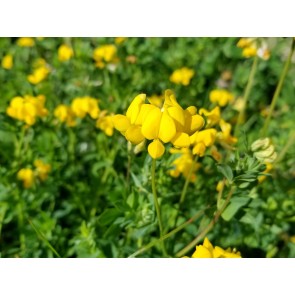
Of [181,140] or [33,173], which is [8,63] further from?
[181,140]

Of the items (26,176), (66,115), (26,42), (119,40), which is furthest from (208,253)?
(26,42)

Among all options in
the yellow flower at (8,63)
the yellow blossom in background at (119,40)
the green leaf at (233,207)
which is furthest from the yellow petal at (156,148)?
the yellow flower at (8,63)

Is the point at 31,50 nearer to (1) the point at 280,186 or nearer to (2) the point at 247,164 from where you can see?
(1) the point at 280,186

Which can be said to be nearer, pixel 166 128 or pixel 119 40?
pixel 166 128

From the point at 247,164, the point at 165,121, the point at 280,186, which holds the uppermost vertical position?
the point at 165,121

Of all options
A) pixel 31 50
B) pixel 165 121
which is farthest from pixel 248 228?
pixel 31 50

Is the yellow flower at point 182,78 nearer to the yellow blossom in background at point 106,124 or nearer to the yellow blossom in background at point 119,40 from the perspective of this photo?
the yellow blossom in background at point 119,40
